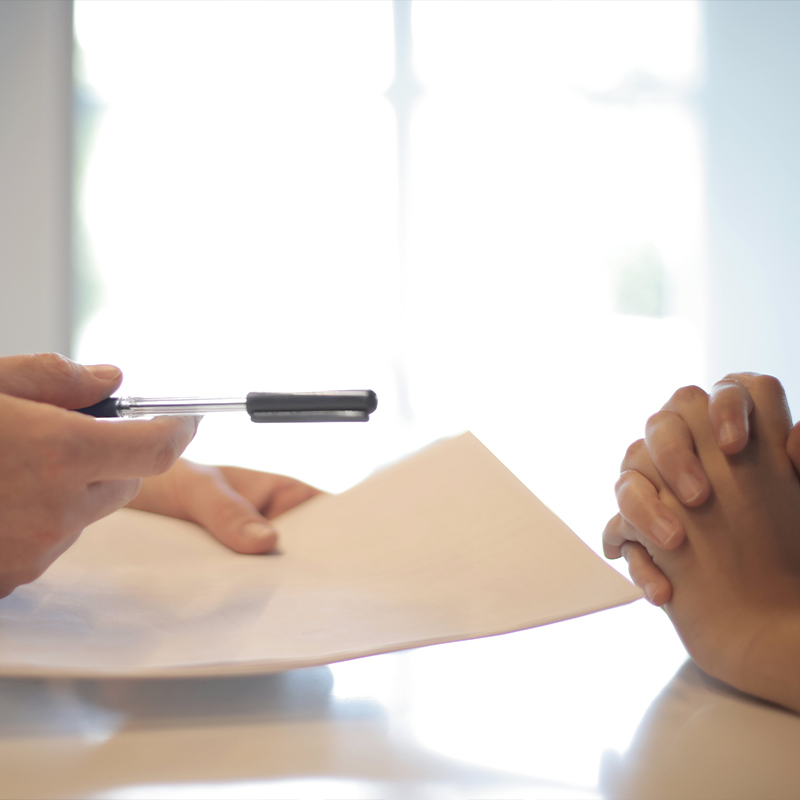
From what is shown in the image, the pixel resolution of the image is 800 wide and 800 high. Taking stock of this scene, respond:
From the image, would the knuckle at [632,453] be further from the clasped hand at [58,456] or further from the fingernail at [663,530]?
the clasped hand at [58,456]

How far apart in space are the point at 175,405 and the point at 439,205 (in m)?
2.22

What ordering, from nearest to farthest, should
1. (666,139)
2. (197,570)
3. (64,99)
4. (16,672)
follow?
1. (16,672)
2. (197,570)
3. (64,99)
4. (666,139)

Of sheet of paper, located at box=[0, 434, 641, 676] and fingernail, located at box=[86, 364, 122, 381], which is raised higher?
fingernail, located at box=[86, 364, 122, 381]

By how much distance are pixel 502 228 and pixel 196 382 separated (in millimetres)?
1207

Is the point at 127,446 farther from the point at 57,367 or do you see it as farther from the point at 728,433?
the point at 728,433

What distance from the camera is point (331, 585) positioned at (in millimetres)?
274

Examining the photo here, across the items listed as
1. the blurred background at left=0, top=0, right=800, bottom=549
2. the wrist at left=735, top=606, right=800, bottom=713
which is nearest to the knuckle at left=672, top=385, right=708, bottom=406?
the wrist at left=735, top=606, right=800, bottom=713

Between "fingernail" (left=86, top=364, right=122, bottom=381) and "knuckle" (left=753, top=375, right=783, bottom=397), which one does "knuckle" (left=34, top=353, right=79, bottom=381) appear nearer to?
"fingernail" (left=86, top=364, right=122, bottom=381)

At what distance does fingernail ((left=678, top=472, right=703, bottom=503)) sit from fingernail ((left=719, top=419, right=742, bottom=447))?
0.02 m

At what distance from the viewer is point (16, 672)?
19 centimetres

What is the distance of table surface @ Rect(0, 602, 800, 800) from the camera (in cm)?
16

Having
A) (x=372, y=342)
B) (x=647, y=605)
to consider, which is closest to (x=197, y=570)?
(x=647, y=605)

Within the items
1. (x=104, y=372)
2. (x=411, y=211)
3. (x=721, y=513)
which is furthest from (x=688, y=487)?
(x=411, y=211)

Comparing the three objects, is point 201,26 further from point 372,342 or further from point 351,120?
point 372,342
